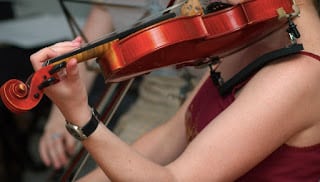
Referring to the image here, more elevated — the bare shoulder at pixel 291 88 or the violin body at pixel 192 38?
the violin body at pixel 192 38

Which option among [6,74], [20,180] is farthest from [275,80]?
[20,180]

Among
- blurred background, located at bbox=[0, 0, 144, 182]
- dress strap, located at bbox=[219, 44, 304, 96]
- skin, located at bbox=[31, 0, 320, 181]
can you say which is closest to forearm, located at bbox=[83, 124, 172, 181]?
skin, located at bbox=[31, 0, 320, 181]

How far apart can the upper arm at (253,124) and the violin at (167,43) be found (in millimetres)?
91

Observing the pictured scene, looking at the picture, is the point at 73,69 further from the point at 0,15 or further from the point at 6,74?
the point at 0,15

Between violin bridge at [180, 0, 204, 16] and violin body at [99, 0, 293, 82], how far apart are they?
5 centimetres

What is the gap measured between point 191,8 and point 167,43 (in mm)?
156

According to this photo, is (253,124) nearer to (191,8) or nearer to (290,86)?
(290,86)

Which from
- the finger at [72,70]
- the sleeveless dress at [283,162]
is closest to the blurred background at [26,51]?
the sleeveless dress at [283,162]

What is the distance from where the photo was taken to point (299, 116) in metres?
0.79

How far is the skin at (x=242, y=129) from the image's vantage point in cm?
72

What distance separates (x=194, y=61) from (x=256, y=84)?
15 cm

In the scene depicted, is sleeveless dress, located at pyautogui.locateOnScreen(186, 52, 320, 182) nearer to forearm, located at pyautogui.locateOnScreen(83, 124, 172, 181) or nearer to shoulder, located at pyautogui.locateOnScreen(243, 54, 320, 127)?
shoulder, located at pyautogui.locateOnScreen(243, 54, 320, 127)

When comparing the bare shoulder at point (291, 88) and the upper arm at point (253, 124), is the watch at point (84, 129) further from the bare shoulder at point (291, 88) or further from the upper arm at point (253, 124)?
the bare shoulder at point (291, 88)

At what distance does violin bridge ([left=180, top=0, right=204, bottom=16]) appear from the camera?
32.6 inches
